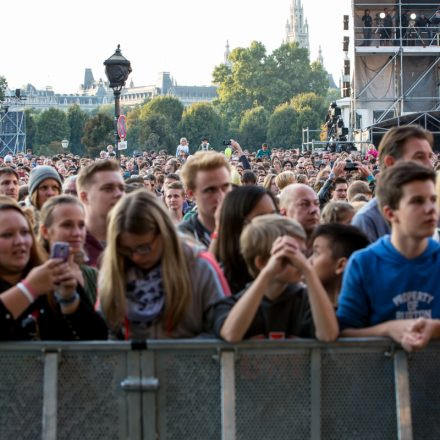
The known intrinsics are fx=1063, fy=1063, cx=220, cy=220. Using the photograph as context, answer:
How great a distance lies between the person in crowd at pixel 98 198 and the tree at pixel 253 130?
106135 mm

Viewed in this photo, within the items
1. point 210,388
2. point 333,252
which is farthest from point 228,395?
point 333,252

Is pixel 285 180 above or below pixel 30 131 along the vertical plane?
below

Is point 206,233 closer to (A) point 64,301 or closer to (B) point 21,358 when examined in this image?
(A) point 64,301

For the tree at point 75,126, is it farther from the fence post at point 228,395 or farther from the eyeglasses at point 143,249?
the fence post at point 228,395

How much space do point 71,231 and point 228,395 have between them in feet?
5.04

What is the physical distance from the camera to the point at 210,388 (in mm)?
4113

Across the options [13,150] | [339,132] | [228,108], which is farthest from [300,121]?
[339,132]

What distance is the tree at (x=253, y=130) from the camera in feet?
370

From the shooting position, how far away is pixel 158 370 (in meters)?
4.11

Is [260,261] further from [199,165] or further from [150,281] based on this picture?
[199,165]

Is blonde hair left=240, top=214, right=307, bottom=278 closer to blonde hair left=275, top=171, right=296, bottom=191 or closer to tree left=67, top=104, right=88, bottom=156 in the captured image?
blonde hair left=275, top=171, right=296, bottom=191

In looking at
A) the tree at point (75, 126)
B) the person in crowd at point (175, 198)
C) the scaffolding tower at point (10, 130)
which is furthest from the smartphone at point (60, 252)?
the tree at point (75, 126)

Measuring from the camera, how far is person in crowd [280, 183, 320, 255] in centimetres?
657

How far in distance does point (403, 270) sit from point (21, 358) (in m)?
1.59
